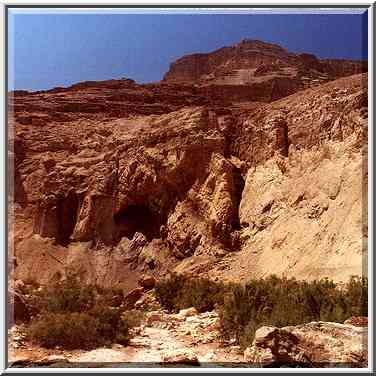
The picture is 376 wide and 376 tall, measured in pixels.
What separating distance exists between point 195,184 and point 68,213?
4.71 m

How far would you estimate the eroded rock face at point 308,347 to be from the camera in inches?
283

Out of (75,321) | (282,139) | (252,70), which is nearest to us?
(75,321)

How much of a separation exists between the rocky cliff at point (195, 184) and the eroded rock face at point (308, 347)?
147 inches

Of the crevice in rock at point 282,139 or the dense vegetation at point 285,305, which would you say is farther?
the crevice in rock at point 282,139

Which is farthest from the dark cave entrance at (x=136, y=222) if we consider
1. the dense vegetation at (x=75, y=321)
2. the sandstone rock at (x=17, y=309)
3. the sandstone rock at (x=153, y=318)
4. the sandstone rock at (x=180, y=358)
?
the sandstone rock at (x=180, y=358)

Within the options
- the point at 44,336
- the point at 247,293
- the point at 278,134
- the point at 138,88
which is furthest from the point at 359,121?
the point at 138,88

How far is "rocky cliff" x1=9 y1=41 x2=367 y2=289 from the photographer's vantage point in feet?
44.7

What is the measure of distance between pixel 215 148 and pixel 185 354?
1020 centimetres

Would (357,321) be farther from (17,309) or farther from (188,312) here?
(17,309)

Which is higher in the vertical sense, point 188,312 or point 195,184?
point 195,184

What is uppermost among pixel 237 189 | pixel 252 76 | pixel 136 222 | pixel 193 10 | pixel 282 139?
pixel 252 76

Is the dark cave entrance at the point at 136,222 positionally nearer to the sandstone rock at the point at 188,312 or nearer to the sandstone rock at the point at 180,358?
the sandstone rock at the point at 188,312

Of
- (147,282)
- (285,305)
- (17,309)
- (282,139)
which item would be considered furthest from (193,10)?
(282,139)

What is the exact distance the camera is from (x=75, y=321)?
808 centimetres
